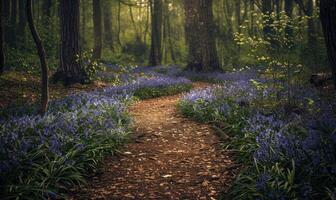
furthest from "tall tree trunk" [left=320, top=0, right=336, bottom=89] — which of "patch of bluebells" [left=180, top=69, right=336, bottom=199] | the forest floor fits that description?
the forest floor

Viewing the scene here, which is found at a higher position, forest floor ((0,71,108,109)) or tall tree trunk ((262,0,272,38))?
tall tree trunk ((262,0,272,38))

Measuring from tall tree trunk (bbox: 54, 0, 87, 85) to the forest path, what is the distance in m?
5.60

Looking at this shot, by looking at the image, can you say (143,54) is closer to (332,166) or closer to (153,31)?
(153,31)

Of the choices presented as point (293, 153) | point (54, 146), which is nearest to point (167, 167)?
point (54, 146)

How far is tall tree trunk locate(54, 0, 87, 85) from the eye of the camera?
506 inches

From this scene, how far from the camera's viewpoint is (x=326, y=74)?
10.9 m

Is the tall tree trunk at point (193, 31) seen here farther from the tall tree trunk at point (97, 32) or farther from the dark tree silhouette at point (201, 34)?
the tall tree trunk at point (97, 32)

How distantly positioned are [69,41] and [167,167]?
342 inches

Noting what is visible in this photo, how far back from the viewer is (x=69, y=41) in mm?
12906

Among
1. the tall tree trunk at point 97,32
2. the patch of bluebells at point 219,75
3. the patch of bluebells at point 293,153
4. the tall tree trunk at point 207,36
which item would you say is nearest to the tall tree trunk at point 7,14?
the tall tree trunk at point 97,32

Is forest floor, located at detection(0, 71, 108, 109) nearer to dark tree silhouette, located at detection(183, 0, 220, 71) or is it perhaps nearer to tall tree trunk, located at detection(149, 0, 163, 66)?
dark tree silhouette, located at detection(183, 0, 220, 71)

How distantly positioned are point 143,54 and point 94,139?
33.0 metres

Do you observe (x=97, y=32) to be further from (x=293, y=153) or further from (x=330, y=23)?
(x=293, y=153)

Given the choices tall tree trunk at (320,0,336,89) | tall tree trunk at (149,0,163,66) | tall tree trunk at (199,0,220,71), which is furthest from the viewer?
tall tree trunk at (149,0,163,66)
